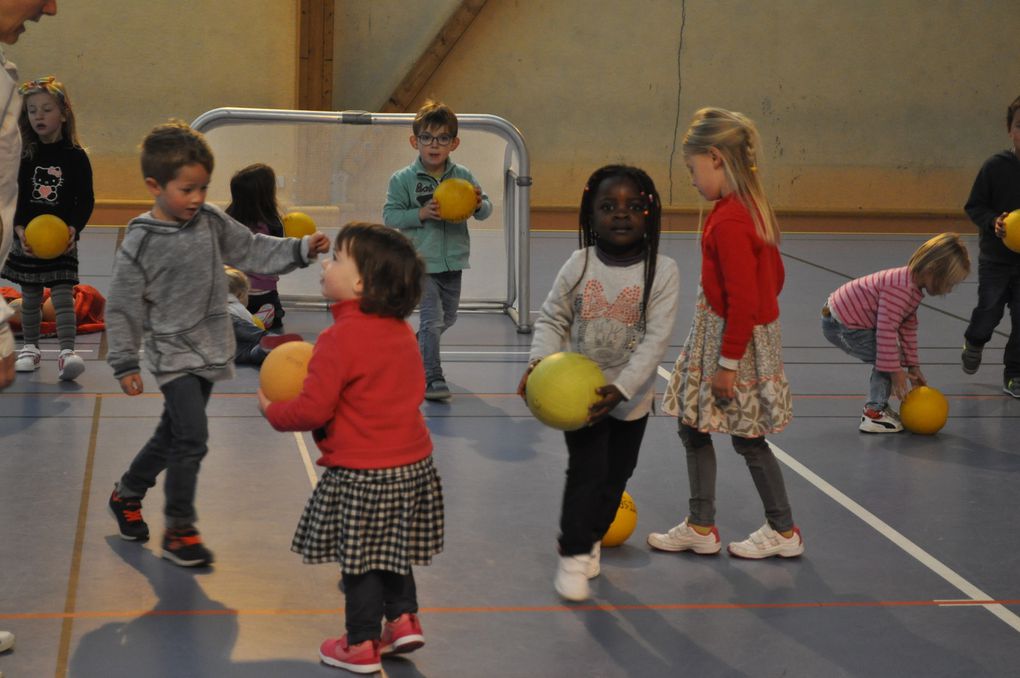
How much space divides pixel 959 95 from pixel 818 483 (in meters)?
10.9

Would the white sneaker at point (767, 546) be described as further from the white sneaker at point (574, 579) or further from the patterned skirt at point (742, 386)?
the white sneaker at point (574, 579)

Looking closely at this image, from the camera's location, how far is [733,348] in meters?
4.27

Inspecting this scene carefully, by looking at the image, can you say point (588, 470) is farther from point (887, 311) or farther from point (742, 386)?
point (887, 311)

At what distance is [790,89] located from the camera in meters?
14.8

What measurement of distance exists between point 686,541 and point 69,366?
148 inches

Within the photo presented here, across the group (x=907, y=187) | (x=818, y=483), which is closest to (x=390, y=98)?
(x=907, y=187)

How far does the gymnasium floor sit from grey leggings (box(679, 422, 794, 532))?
177 mm

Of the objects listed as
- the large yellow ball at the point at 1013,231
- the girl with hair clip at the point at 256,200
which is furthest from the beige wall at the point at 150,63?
the large yellow ball at the point at 1013,231

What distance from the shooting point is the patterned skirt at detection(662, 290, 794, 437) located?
4383mm

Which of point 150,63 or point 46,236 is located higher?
point 150,63

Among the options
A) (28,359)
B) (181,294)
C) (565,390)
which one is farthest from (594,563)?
(28,359)

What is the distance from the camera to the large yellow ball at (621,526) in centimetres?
461

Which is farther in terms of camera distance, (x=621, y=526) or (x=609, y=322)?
(x=621, y=526)

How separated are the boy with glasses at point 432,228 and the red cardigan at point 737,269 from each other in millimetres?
2474
